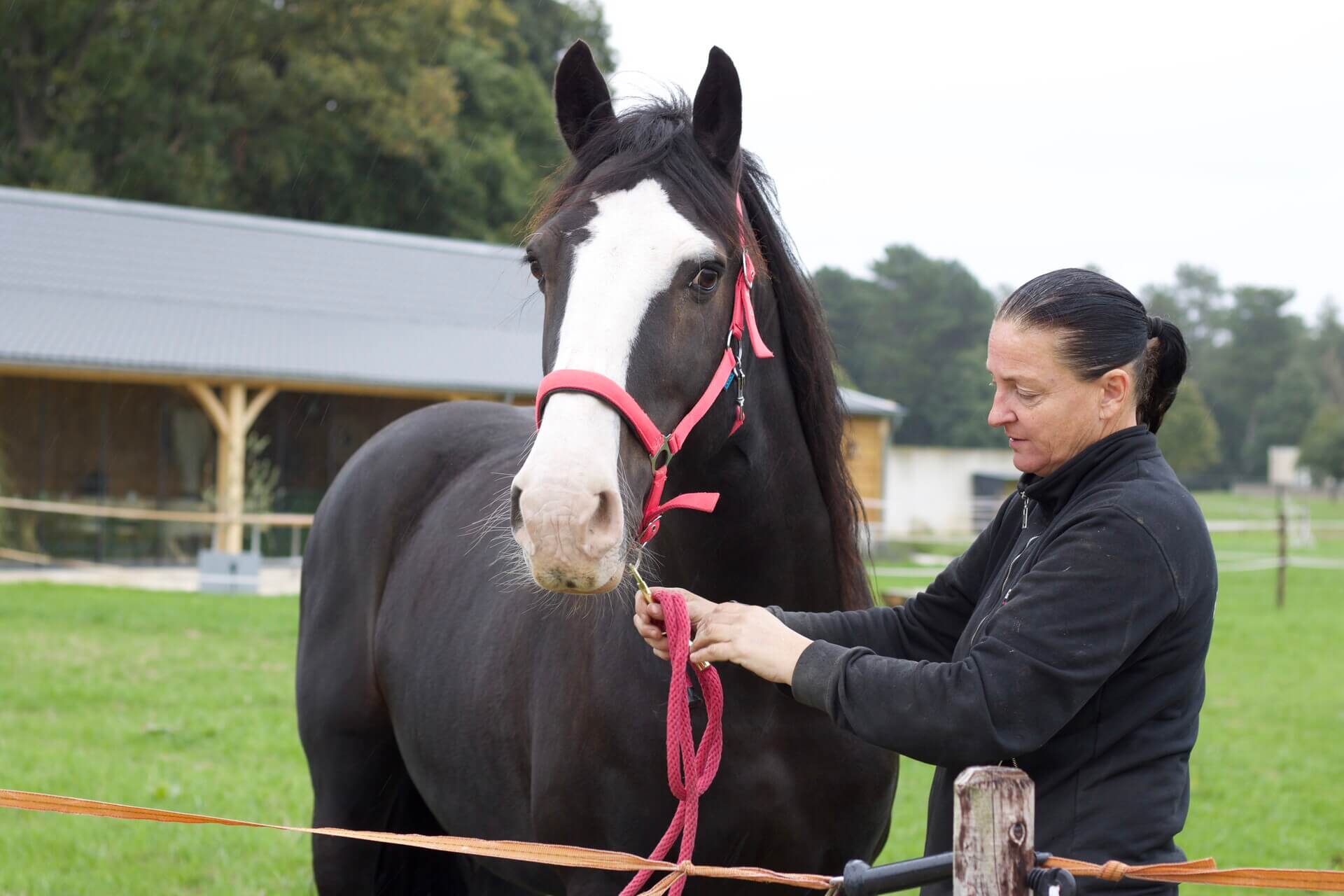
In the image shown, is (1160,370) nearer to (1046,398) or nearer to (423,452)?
(1046,398)

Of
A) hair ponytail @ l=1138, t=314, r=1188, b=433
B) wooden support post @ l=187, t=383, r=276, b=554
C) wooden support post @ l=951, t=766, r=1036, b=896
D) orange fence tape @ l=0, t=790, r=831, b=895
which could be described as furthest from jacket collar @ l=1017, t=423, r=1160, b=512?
wooden support post @ l=187, t=383, r=276, b=554

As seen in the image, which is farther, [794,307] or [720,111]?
[794,307]

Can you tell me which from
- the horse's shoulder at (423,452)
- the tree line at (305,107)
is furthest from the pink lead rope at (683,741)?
the tree line at (305,107)

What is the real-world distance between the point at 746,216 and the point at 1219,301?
309 ft

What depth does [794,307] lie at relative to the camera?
8.88 feet

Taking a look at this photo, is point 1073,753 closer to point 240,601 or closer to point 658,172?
point 658,172

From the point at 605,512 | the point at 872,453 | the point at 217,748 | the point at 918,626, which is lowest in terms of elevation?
the point at 217,748

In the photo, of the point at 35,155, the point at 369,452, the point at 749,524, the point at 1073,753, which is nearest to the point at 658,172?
the point at 749,524

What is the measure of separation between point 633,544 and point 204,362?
16.1m

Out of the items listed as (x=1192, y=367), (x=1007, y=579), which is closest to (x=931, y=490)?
(x=1192, y=367)

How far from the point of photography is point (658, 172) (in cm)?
231

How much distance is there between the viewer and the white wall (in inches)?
1083

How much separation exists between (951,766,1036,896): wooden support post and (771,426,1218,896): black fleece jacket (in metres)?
0.13

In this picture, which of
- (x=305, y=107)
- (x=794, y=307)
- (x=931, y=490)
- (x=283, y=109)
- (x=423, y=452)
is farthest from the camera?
(x=305, y=107)
